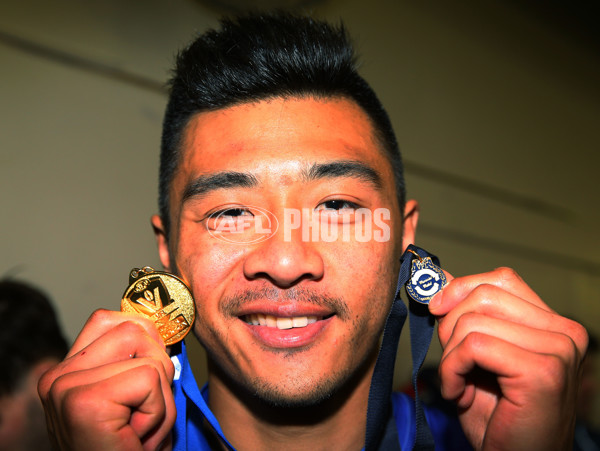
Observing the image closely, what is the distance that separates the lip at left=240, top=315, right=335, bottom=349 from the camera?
1526 mm

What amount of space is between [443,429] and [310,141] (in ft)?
4.13

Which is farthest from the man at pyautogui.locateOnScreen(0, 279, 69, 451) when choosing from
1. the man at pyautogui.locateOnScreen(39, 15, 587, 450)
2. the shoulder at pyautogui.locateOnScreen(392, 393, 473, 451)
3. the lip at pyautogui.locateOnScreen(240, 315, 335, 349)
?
the shoulder at pyautogui.locateOnScreen(392, 393, 473, 451)

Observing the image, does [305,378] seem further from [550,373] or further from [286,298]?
[550,373]

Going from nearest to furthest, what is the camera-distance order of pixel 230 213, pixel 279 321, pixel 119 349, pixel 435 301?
pixel 119 349, pixel 435 301, pixel 279 321, pixel 230 213

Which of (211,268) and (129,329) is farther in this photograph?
(211,268)

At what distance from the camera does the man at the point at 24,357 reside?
2547 mm

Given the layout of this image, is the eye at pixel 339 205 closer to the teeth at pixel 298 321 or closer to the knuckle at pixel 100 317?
the teeth at pixel 298 321

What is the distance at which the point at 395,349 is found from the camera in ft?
5.15

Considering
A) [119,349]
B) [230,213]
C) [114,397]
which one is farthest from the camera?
[230,213]

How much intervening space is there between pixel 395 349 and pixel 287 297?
0.38 metres

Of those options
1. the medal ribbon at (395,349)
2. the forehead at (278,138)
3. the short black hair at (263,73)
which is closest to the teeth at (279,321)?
the medal ribbon at (395,349)

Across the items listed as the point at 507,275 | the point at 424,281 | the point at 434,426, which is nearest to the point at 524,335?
the point at 507,275

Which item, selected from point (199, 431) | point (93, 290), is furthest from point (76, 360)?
point (93, 290)

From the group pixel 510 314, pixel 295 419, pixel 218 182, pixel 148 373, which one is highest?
pixel 218 182
